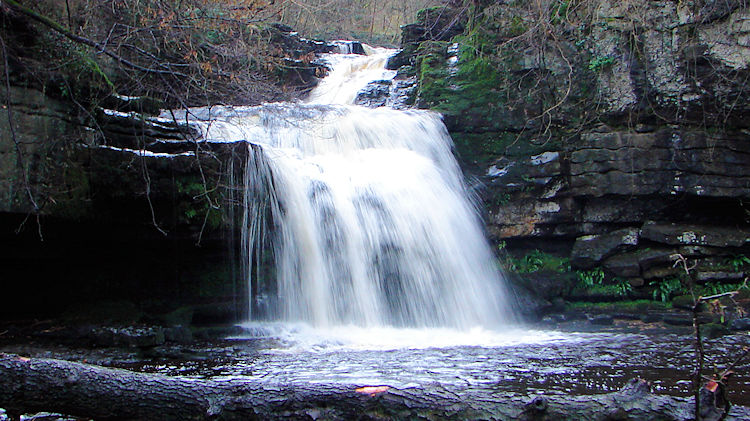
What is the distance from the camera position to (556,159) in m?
10.1

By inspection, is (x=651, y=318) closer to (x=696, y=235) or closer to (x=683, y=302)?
(x=683, y=302)

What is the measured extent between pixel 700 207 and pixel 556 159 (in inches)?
94.8

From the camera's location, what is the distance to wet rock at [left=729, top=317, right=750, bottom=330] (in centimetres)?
722

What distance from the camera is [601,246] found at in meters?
9.73

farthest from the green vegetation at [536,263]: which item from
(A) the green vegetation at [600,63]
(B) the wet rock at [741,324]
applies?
(A) the green vegetation at [600,63]

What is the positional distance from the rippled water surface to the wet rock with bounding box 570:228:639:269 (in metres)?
2.28

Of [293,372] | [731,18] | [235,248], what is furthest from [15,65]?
[731,18]

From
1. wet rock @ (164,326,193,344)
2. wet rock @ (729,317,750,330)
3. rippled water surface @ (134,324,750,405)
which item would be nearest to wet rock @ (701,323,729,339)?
rippled water surface @ (134,324,750,405)

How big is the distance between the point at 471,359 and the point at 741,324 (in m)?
3.90

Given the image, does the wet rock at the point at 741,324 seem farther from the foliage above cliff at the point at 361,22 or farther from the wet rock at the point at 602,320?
the foliage above cliff at the point at 361,22

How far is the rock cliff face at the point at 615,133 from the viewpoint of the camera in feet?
29.8

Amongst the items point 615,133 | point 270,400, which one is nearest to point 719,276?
point 615,133

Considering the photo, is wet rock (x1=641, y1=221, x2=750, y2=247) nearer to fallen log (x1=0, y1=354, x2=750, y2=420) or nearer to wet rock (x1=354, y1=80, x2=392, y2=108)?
wet rock (x1=354, y1=80, x2=392, y2=108)

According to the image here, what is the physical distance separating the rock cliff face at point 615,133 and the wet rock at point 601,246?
0.02 metres
